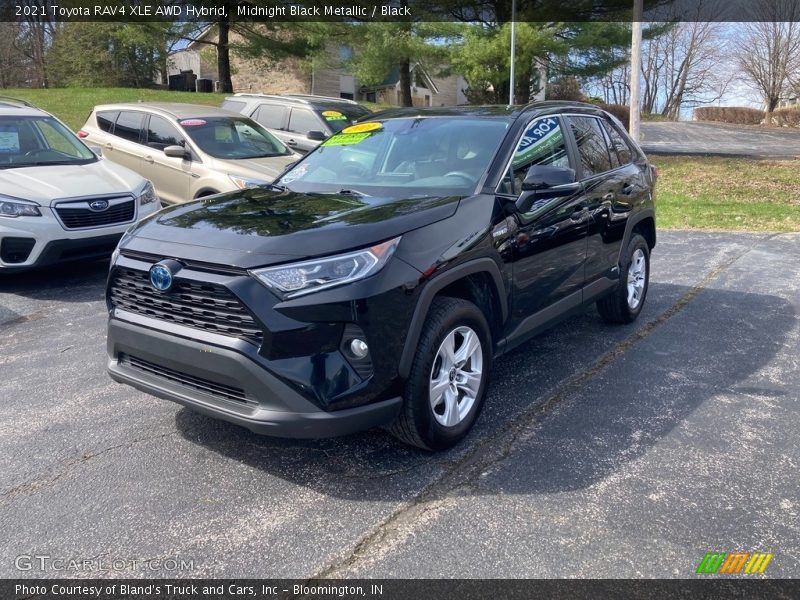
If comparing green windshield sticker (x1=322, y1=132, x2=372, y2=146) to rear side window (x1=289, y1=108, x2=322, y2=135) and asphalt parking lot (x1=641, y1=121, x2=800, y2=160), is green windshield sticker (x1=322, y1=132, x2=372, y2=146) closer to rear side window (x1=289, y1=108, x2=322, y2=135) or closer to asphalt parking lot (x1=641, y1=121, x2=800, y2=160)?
rear side window (x1=289, y1=108, x2=322, y2=135)

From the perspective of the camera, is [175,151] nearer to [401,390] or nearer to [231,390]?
[231,390]

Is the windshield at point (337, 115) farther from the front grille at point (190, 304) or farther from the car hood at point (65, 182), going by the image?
the front grille at point (190, 304)

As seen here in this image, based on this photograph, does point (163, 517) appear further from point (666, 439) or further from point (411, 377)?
point (666, 439)

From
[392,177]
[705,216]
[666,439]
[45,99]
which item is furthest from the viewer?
[45,99]

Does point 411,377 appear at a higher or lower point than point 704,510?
higher

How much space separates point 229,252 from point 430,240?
3.13ft

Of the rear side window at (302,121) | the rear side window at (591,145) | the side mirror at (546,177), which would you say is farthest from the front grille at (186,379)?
the rear side window at (302,121)

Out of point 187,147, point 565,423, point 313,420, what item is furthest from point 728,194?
point 313,420

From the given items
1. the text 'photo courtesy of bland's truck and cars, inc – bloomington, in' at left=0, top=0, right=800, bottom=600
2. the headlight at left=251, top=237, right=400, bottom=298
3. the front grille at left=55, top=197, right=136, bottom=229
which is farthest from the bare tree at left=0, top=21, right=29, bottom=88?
the headlight at left=251, top=237, right=400, bottom=298

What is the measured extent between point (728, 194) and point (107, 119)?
36.8 feet

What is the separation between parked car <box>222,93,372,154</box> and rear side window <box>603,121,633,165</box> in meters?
6.48

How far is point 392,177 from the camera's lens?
14.1ft

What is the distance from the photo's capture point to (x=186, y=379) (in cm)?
329

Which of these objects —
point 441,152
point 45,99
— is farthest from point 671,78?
point 441,152
